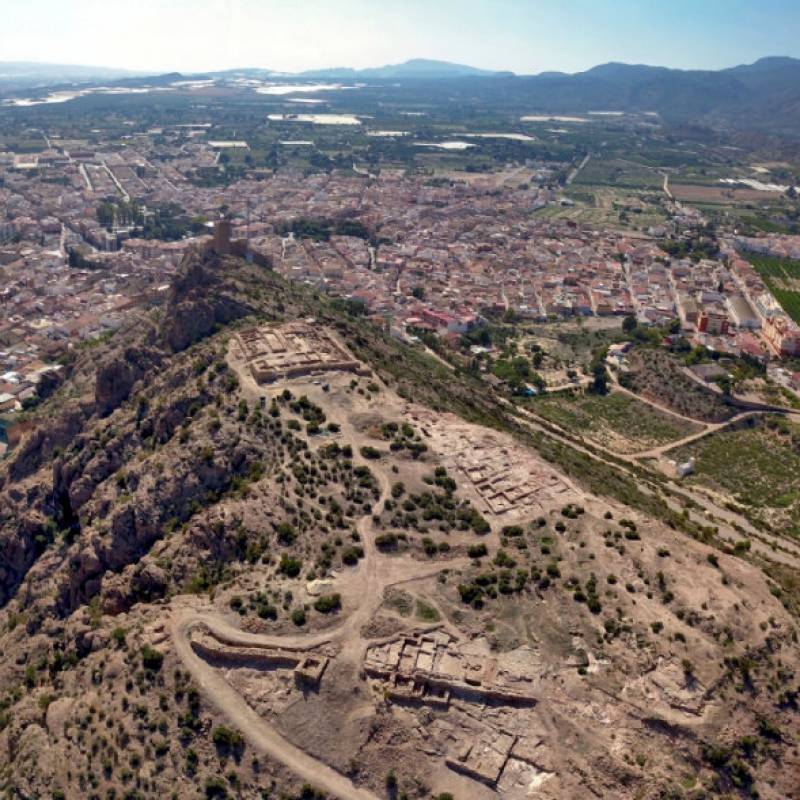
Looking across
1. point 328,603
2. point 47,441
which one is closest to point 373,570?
point 328,603

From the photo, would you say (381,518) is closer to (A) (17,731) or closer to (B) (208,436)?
(B) (208,436)

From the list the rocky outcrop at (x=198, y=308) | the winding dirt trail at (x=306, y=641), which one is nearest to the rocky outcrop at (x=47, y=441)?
the rocky outcrop at (x=198, y=308)

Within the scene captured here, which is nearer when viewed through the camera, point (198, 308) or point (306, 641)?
point (306, 641)

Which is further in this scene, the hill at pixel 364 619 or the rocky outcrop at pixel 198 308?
the rocky outcrop at pixel 198 308

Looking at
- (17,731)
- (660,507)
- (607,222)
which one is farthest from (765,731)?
(607,222)

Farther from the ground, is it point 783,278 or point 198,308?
point 198,308

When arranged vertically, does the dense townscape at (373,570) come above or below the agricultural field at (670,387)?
above

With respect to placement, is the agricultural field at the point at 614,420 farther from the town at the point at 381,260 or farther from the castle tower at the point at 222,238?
the castle tower at the point at 222,238

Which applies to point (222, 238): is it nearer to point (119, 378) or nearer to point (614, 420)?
point (119, 378)
